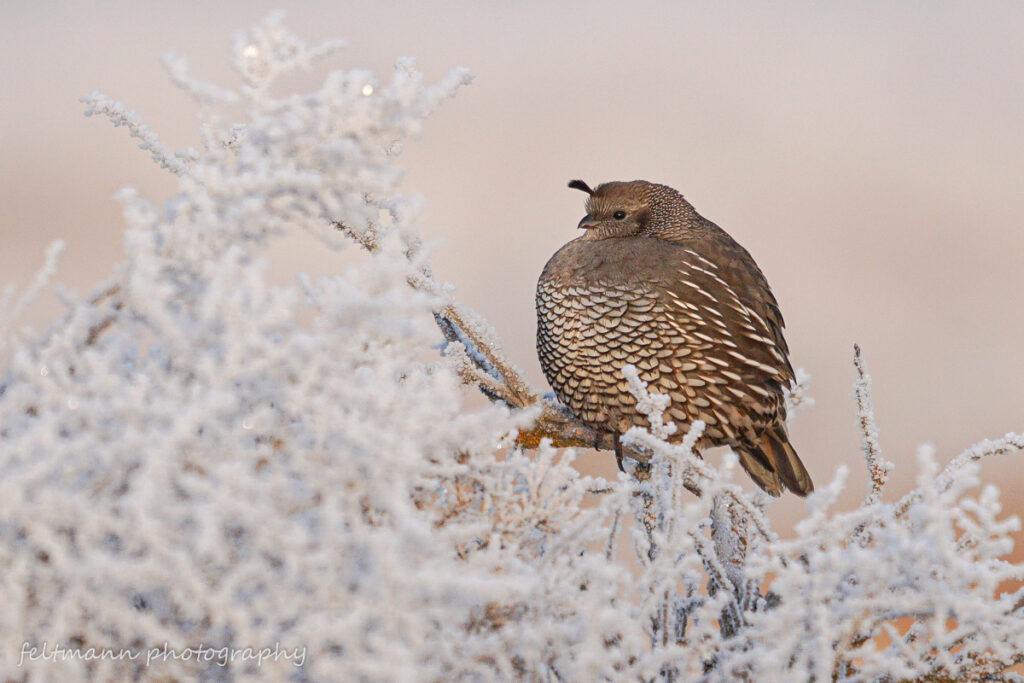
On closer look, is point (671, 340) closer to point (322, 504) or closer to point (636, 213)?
point (636, 213)

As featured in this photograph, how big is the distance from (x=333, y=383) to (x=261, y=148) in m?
0.35

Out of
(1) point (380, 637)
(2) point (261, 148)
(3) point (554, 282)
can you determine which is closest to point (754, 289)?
(3) point (554, 282)

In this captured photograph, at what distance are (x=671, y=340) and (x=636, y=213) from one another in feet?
1.71

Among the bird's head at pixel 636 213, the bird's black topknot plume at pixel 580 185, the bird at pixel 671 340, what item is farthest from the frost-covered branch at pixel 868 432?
the bird's black topknot plume at pixel 580 185

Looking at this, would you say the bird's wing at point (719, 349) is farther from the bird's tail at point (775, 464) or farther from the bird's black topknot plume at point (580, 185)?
the bird's black topknot plume at point (580, 185)

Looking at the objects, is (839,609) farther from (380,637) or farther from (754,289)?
(754,289)

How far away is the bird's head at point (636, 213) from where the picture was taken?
2729 millimetres

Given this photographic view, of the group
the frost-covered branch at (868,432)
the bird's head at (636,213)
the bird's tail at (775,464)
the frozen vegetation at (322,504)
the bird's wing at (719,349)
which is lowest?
the frozen vegetation at (322,504)

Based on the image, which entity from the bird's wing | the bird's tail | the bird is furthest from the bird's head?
the bird's tail

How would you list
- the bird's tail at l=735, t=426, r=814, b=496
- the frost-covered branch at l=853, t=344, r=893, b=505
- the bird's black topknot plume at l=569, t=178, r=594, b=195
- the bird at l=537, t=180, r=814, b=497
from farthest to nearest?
the bird's black topknot plume at l=569, t=178, r=594, b=195
the bird's tail at l=735, t=426, r=814, b=496
the bird at l=537, t=180, r=814, b=497
the frost-covered branch at l=853, t=344, r=893, b=505

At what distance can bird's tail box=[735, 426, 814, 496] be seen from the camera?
254 centimetres

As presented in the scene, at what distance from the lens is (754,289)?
2.72 meters

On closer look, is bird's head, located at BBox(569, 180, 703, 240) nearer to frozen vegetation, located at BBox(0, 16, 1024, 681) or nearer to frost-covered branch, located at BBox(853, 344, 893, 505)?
frost-covered branch, located at BBox(853, 344, 893, 505)

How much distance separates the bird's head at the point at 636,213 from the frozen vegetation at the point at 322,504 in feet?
4.82
